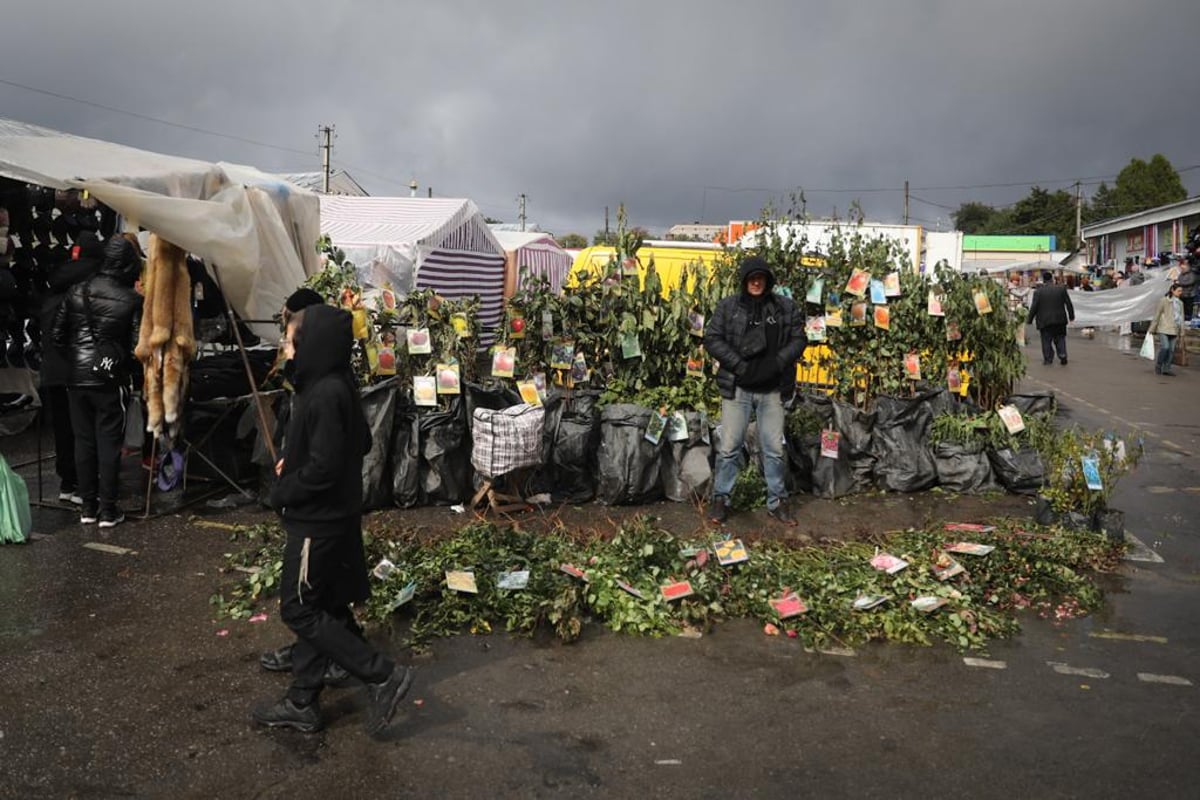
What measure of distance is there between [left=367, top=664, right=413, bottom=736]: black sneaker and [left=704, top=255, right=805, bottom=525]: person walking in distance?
11.3ft

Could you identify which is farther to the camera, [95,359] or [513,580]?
[95,359]

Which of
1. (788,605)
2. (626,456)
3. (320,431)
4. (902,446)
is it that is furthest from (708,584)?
(902,446)

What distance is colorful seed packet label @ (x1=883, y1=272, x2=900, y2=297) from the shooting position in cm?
766

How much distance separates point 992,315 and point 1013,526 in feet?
7.69

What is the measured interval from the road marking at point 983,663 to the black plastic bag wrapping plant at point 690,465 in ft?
9.30

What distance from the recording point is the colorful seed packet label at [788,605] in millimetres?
4855

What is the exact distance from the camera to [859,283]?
7621 mm

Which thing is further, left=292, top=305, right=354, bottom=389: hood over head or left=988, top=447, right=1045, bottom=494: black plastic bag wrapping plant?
left=988, top=447, right=1045, bottom=494: black plastic bag wrapping plant

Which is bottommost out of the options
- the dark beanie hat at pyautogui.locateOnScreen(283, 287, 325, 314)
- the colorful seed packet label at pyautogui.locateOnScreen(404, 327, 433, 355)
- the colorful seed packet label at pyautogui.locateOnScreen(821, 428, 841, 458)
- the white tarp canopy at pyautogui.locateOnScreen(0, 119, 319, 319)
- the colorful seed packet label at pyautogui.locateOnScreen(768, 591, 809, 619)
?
the colorful seed packet label at pyautogui.locateOnScreen(768, 591, 809, 619)

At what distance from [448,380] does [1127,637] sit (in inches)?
185

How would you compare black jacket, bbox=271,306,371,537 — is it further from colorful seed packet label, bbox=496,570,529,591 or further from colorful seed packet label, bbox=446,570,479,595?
colorful seed packet label, bbox=496,570,529,591

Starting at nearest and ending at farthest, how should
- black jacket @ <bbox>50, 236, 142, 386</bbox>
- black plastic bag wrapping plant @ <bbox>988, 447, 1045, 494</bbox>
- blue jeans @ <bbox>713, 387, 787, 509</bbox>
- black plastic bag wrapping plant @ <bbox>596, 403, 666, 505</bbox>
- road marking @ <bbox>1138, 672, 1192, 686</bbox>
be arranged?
road marking @ <bbox>1138, 672, 1192, 686</bbox> → black jacket @ <bbox>50, 236, 142, 386</bbox> → blue jeans @ <bbox>713, 387, 787, 509</bbox> → black plastic bag wrapping plant @ <bbox>596, 403, 666, 505</bbox> → black plastic bag wrapping plant @ <bbox>988, 447, 1045, 494</bbox>

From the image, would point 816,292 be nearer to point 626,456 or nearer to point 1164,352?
point 626,456

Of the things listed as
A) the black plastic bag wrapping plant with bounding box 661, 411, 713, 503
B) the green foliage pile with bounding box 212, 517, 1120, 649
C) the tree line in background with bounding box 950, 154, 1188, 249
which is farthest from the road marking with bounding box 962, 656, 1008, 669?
the tree line in background with bounding box 950, 154, 1188, 249
